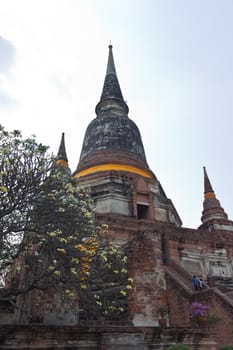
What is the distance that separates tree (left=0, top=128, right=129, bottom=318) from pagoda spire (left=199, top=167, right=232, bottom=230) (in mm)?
14461

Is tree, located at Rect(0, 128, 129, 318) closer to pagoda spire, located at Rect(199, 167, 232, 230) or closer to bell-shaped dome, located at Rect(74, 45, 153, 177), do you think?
bell-shaped dome, located at Rect(74, 45, 153, 177)

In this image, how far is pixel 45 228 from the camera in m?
8.05

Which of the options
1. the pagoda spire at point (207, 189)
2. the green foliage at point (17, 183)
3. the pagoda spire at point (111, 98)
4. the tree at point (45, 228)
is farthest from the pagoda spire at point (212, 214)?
the green foliage at point (17, 183)

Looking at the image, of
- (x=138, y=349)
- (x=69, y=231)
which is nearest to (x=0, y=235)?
(x=69, y=231)

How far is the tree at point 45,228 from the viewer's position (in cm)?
782

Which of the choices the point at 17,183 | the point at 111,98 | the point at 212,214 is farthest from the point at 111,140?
the point at 17,183

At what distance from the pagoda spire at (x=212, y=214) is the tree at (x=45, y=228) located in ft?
47.4

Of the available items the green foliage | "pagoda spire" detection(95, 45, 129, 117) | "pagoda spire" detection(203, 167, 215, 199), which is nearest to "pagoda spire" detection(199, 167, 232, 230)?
"pagoda spire" detection(203, 167, 215, 199)

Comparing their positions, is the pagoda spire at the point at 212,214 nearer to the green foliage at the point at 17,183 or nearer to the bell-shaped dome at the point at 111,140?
the bell-shaped dome at the point at 111,140

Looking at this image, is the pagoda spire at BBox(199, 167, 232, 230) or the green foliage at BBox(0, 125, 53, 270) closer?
the green foliage at BBox(0, 125, 53, 270)

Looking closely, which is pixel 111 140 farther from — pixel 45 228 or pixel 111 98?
pixel 45 228

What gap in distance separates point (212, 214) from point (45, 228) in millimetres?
16966

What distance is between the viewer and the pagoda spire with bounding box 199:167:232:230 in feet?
72.8

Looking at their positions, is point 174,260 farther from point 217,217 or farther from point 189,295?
point 217,217
